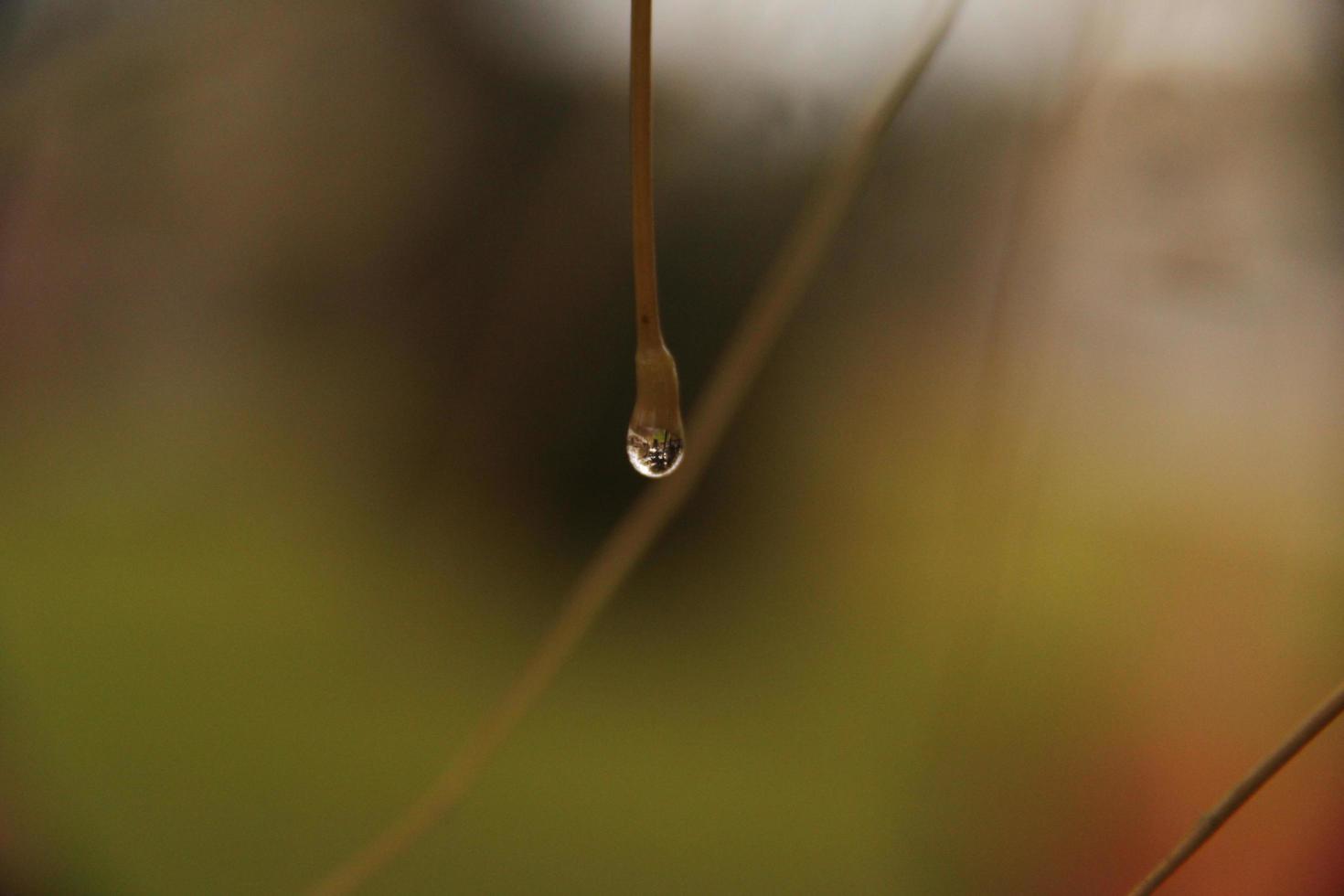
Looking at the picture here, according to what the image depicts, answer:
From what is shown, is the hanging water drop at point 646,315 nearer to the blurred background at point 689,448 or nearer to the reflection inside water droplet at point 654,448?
the reflection inside water droplet at point 654,448

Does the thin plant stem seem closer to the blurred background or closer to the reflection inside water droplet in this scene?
the reflection inside water droplet

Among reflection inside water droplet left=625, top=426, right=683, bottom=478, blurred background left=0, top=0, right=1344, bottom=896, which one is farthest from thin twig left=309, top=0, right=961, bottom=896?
reflection inside water droplet left=625, top=426, right=683, bottom=478

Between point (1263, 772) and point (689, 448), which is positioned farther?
point (689, 448)

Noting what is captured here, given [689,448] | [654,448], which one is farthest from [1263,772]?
[689,448]

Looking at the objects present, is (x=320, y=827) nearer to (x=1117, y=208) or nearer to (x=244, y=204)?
(x=244, y=204)

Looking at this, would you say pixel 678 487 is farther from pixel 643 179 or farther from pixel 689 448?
pixel 643 179

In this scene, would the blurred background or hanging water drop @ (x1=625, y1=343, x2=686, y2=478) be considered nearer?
hanging water drop @ (x1=625, y1=343, x2=686, y2=478)
